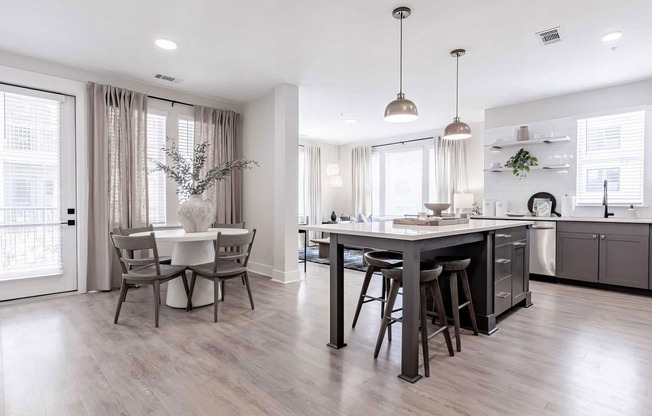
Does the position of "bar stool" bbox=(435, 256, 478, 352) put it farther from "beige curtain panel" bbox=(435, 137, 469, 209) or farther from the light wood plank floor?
"beige curtain panel" bbox=(435, 137, 469, 209)

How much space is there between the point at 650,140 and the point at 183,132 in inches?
253

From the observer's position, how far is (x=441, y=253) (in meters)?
3.16

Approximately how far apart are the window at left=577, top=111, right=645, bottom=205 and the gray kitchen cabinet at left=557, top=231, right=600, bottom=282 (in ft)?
2.54

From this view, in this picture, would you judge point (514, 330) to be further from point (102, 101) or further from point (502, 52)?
point (102, 101)

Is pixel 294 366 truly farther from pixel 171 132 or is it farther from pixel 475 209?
pixel 475 209

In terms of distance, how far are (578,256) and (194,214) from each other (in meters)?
4.93

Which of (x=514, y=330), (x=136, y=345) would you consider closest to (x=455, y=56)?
(x=514, y=330)

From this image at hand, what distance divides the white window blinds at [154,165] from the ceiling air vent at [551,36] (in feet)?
15.5

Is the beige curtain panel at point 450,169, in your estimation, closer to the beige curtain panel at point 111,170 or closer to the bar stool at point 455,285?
the bar stool at point 455,285

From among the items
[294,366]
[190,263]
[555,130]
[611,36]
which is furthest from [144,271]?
[555,130]

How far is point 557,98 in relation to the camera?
203 inches

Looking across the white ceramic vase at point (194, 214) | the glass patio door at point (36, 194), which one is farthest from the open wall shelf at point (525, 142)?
the glass patio door at point (36, 194)

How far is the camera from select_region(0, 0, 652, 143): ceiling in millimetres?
2877

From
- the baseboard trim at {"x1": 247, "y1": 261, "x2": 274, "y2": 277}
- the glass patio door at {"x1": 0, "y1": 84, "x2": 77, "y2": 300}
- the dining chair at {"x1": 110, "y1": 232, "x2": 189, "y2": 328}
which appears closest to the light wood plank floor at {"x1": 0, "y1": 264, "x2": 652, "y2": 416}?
the dining chair at {"x1": 110, "y1": 232, "x2": 189, "y2": 328}
